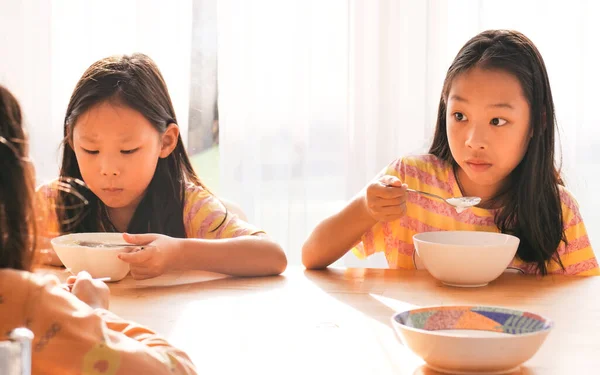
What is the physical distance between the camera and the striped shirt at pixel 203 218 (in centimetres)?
169

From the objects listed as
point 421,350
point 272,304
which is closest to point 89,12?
point 272,304

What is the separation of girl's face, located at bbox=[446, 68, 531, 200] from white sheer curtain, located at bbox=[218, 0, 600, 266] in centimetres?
116

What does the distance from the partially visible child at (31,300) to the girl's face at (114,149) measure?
1.00 m

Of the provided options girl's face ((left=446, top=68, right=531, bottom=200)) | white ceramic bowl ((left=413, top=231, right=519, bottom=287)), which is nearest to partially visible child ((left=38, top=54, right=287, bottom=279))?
white ceramic bowl ((left=413, top=231, right=519, bottom=287))

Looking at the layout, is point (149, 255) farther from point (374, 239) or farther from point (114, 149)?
point (374, 239)

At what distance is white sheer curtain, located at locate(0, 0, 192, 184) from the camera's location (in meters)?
2.93

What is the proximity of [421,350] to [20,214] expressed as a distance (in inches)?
17.1

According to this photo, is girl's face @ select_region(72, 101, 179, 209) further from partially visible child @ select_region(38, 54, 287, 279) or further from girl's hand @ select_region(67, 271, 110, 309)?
girl's hand @ select_region(67, 271, 110, 309)

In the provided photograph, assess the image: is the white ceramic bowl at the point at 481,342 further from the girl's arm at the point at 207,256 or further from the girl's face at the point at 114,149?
the girl's face at the point at 114,149

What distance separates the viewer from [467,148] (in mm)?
1615

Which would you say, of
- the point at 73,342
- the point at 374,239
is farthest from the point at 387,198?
the point at 73,342

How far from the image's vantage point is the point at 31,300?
0.66 meters


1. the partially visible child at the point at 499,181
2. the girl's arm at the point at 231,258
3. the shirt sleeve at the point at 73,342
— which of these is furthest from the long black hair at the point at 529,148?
the shirt sleeve at the point at 73,342

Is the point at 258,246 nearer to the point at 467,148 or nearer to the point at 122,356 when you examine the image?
the point at 467,148
